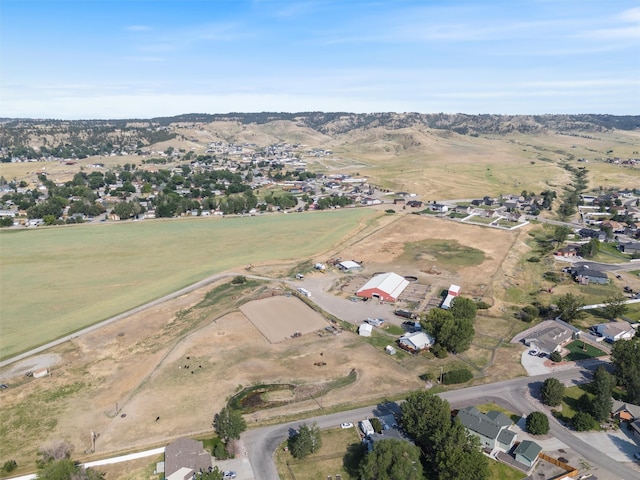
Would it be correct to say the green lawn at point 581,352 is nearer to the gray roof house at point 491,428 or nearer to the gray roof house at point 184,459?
the gray roof house at point 491,428

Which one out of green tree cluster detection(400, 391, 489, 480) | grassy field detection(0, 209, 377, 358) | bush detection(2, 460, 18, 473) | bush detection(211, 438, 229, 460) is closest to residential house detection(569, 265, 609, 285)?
grassy field detection(0, 209, 377, 358)

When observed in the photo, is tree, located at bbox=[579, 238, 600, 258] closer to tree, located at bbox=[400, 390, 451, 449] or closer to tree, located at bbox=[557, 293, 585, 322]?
tree, located at bbox=[557, 293, 585, 322]

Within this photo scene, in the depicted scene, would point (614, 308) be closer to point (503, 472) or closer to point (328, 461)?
point (503, 472)

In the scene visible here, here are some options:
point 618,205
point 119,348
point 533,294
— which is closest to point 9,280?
point 119,348

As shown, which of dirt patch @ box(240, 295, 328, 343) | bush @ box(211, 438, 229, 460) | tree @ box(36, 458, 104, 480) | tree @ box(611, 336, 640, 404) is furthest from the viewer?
dirt patch @ box(240, 295, 328, 343)

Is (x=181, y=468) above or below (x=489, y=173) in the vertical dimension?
below

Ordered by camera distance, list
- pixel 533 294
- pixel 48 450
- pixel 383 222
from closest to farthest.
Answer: pixel 48 450, pixel 533 294, pixel 383 222

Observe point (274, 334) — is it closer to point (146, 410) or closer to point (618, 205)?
point (146, 410)
